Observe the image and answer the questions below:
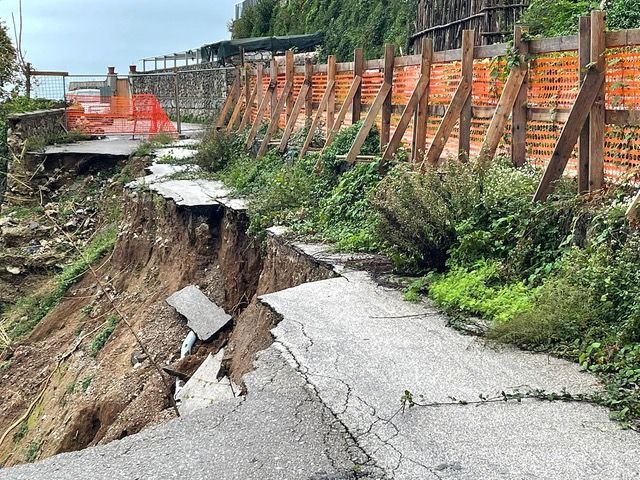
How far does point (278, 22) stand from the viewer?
35438 mm

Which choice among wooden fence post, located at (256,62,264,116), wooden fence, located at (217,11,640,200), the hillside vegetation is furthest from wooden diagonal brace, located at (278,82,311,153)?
the hillside vegetation

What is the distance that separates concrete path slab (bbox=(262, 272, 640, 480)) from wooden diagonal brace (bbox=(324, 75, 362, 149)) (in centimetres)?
598

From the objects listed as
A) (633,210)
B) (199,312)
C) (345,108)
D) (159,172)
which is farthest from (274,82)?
(633,210)

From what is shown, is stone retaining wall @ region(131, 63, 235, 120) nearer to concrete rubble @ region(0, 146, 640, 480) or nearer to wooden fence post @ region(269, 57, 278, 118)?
wooden fence post @ region(269, 57, 278, 118)

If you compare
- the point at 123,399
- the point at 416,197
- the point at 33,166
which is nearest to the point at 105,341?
the point at 123,399

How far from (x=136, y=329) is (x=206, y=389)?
4.27m

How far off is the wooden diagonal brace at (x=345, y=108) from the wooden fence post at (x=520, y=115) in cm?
445

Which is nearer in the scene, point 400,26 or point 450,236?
point 450,236

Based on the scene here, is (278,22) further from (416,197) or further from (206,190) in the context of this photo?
(416,197)

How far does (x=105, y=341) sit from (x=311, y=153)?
14.8 feet

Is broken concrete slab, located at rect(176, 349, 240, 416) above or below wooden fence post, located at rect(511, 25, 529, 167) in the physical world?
below

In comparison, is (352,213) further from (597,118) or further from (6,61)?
(6,61)

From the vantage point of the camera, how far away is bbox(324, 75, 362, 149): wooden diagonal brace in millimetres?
12891

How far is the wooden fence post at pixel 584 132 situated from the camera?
23.9 feet
